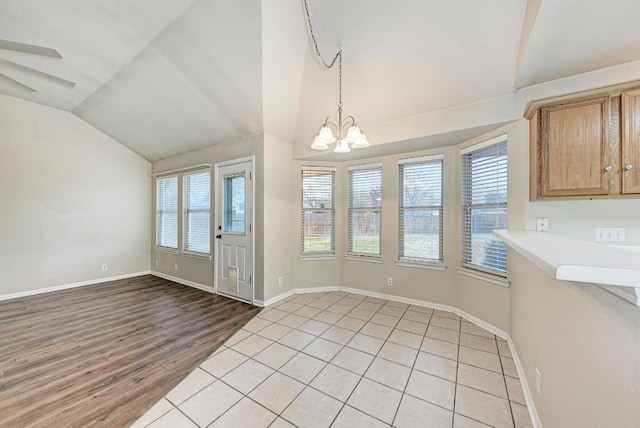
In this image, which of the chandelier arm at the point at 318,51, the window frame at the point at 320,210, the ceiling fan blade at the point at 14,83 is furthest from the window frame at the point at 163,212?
the chandelier arm at the point at 318,51

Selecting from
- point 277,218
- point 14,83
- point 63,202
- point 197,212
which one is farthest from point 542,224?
point 63,202

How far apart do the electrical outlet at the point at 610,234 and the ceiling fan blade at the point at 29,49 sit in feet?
19.6

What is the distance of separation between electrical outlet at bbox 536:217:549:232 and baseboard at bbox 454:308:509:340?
4.01 ft

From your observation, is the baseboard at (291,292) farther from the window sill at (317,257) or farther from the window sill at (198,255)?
the window sill at (198,255)

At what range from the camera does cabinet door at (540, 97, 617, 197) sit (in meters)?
1.85

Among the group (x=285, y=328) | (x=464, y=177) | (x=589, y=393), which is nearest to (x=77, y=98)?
(x=285, y=328)

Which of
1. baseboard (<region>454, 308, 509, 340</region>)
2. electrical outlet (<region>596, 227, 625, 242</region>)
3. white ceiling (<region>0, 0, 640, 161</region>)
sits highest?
white ceiling (<region>0, 0, 640, 161</region>)

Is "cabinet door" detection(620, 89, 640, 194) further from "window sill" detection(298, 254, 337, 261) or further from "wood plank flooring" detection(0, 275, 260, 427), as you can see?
"wood plank flooring" detection(0, 275, 260, 427)

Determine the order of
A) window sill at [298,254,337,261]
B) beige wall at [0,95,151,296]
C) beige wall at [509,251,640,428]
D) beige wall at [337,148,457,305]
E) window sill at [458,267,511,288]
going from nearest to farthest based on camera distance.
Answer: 1. beige wall at [509,251,640,428]
2. window sill at [458,267,511,288]
3. beige wall at [337,148,457,305]
4. beige wall at [0,95,151,296]
5. window sill at [298,254,337,261]

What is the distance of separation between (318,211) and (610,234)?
3.30 m

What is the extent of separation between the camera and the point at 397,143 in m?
3.29

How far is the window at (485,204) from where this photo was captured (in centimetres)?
275

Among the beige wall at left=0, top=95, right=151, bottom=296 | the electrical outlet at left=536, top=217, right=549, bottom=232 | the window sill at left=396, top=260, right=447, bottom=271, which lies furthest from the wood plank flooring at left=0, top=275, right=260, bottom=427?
the electrical outlet at left=536, top=217, right=549, bottom=232

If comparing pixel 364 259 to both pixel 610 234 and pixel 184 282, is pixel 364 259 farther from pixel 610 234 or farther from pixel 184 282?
pixel 184 282
